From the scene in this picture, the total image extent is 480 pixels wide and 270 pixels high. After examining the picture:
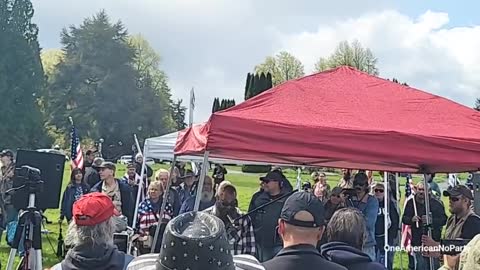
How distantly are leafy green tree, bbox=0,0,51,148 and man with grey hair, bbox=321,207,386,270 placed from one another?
50.6m

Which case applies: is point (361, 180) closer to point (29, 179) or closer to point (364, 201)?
point (364, 201)

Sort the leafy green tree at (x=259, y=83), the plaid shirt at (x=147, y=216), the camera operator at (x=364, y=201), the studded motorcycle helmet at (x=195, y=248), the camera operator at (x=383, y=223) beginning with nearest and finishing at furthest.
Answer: the studded motorcycle helmet at (x=195, y=248)
the plaid shirt at (x=147, y=216)
the camera operator at (x=364, y=201)
the camera operator at (x=383, y=223)
the leafy green tree at (x=259, y=83)

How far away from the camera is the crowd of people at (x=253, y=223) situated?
2.08 metres

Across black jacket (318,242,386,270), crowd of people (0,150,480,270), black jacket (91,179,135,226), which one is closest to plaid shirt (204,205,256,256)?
crowd of people (0,150,480,270)

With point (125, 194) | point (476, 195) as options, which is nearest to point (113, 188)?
point (125, 194)

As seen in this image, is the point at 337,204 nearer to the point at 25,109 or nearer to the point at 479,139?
the point at 479,139

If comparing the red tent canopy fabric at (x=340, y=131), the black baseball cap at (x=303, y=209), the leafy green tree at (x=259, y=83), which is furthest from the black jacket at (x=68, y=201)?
the leafy green tree at (x=259, y=83)

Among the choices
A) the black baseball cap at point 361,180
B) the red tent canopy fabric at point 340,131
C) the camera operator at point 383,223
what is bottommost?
the camera operator at point 383,223

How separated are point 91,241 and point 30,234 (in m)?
2.63

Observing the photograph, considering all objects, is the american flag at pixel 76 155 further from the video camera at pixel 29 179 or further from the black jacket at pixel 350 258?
the black jacket at pixel 350 258

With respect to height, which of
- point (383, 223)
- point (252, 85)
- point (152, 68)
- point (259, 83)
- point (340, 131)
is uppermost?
point (152, 68)

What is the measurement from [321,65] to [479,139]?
55072 millimetres

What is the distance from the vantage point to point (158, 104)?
64.9m

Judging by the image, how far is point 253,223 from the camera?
7.23 metres
